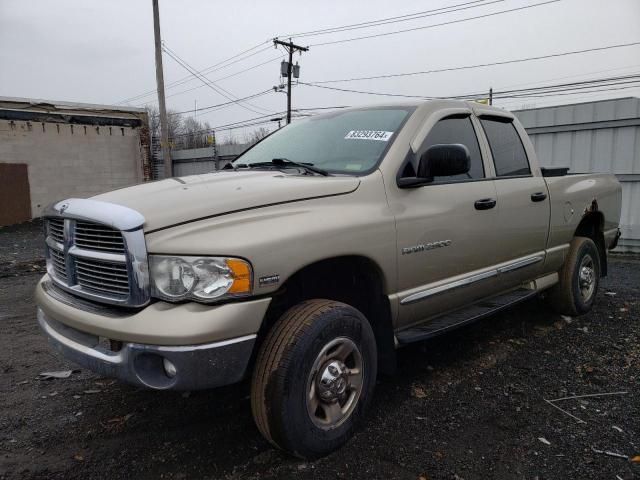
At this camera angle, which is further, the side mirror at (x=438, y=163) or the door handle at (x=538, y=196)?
the door handle at (x=538, y=196)

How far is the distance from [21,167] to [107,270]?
54.8 ft

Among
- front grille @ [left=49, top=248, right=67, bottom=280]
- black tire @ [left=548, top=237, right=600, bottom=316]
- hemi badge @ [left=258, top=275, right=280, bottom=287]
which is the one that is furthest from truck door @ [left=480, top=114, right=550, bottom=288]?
front grille @ [left=49, top=248, right=67, bottom=280]

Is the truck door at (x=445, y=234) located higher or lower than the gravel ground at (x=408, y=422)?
higher

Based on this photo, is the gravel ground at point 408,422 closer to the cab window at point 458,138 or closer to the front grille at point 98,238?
the front grille at point 98,238

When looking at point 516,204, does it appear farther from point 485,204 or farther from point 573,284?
point 573,284

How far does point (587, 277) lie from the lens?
5.08m

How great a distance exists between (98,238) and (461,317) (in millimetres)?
2379

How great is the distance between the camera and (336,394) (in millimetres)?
2604

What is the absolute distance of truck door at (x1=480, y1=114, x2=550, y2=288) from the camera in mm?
3770

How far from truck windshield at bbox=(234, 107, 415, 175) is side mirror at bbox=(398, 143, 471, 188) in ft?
0.83

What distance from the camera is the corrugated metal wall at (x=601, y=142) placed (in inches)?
336

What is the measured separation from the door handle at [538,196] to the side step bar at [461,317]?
2.57 feet

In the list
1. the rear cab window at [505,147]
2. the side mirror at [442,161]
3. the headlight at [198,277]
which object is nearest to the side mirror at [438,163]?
the side mirror at [442,161]

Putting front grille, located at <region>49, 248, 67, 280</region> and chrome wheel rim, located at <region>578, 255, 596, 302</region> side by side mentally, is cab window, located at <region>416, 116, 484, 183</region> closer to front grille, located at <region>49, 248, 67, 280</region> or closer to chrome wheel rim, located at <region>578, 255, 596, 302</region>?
chrome wheel rim, located at <region>578, 255, 596, 302</region>
